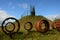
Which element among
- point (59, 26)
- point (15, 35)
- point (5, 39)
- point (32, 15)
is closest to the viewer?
point (5, 39)

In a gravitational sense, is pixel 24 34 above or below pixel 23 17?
below

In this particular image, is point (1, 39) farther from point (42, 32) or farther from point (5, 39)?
point (42, 32)

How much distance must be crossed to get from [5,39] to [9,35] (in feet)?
6.22

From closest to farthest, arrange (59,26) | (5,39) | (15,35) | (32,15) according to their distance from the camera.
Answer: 1. (5,39)
2. (15,35)
3. (59,26)
4. (32,15)

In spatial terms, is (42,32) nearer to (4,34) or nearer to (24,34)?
(24,34)

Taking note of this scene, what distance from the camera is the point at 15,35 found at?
2348 cm

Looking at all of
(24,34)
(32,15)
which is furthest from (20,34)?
(32,15)

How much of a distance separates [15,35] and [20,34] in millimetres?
820

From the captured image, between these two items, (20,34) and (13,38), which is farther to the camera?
(20,34)

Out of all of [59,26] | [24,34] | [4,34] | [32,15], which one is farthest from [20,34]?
[32,15]

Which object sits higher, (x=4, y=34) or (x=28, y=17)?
(x=28, y=17)

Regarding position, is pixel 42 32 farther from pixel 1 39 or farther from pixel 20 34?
pixel 1 39

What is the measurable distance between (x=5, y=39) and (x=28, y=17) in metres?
34.7

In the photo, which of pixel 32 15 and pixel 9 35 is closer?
pixel 9 35
